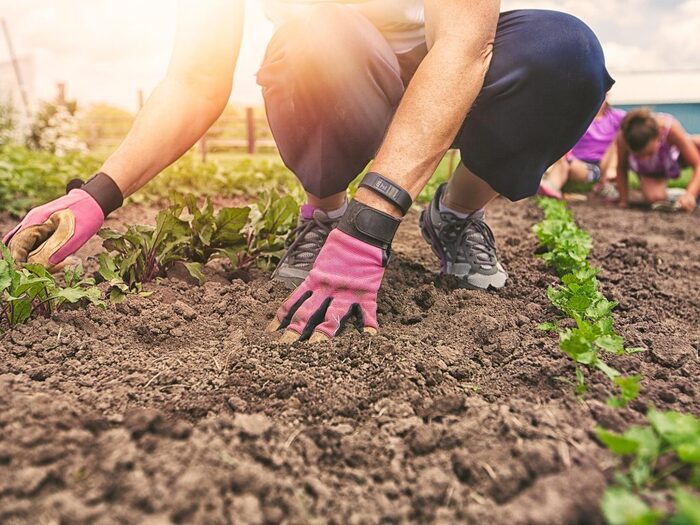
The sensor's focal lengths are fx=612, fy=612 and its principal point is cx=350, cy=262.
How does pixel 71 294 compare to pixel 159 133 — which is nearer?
pixel 71 294

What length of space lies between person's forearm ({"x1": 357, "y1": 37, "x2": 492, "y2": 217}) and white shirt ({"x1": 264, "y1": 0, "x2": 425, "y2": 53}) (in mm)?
822

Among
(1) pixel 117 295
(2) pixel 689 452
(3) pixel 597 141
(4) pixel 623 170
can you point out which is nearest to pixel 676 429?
(2) pixel 689 452

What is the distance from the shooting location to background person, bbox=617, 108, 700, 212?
7551 mm

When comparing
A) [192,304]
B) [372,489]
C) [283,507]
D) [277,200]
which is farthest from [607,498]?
[277,200]

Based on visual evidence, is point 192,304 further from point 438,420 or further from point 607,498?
point 607,498

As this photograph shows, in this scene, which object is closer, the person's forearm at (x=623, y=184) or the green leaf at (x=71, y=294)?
the green leaf at (x=71, y=294)

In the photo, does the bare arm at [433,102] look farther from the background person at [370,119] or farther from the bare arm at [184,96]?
the bare arm at [184,96]

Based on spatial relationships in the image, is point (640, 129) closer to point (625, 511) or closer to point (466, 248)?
point (466, 248)

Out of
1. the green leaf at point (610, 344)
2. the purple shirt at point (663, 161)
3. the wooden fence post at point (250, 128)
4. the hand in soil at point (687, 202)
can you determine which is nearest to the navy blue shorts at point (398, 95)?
the green leaf at point (610, 344)

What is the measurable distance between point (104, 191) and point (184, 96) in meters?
0.45

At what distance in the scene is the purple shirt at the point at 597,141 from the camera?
929 centimetres

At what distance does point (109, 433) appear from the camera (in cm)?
117

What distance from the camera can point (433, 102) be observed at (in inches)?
68.5

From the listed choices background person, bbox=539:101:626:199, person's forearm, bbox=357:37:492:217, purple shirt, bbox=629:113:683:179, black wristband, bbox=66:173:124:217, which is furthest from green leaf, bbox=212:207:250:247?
purple shirt, bbox=629:113:683:179
